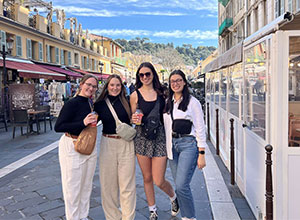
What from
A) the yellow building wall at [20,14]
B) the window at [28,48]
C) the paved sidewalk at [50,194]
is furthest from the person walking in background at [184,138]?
the window at [28,48]

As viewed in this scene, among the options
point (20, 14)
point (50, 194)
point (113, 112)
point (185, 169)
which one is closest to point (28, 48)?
point (20, 14)

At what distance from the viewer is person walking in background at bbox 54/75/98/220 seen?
9.11ft

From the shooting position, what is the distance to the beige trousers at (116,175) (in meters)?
2.92

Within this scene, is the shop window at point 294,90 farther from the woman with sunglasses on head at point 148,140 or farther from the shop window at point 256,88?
the woman with sunglasses on head at point 148,140

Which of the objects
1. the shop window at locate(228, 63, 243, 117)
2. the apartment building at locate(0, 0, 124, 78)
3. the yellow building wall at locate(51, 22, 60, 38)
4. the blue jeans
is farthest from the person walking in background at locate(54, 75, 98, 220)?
the yellow building wall at locate(51, 22, 60, 38)

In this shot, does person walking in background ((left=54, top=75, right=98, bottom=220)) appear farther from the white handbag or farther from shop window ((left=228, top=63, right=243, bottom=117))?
shop window ((left=228, top=63, right=243, bottom=117))

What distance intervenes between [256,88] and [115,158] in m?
1.78

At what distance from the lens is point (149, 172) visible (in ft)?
10.1

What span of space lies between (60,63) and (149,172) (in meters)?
21.2

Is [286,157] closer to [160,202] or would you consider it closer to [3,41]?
[160,202]

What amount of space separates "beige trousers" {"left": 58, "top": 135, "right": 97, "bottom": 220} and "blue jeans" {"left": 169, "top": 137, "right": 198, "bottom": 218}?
0.94 metres

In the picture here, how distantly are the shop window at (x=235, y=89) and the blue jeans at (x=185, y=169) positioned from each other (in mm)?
1642

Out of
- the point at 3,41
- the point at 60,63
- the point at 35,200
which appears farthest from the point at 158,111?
the point at 60,63

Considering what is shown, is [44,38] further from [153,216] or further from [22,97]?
[153,216]
